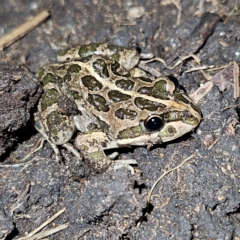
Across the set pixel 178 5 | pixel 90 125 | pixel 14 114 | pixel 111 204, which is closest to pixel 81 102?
pixel 90 125

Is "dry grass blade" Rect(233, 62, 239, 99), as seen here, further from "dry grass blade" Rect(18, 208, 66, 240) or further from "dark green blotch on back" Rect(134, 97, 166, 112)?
"dry grass blade" Rect(18, 208, 66, 240)

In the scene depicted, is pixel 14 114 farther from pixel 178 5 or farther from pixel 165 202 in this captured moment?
pixel 178 5

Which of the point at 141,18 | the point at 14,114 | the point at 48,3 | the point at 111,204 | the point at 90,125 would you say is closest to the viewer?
the point at 111,204

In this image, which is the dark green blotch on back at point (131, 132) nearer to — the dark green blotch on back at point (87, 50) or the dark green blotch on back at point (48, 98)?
the dark green blotch on back at point (48, 98)

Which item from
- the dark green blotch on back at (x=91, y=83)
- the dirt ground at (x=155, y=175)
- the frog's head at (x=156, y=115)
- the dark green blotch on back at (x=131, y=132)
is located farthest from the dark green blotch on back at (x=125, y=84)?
the dirt ground at (x=155, y=175)

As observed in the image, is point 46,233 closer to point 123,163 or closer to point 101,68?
point 123,163

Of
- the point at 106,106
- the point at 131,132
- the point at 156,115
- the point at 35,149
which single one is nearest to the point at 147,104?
the point at 156,115
